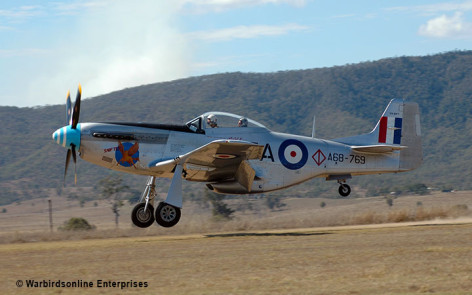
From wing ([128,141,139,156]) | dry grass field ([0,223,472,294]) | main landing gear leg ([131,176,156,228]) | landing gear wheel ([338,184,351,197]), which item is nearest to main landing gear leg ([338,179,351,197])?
landing gear wheel ([338,184,351,197])

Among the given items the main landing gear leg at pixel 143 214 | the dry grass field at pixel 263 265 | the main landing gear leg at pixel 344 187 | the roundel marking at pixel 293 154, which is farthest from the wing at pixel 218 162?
the main landing gear leg at pixel 344 187

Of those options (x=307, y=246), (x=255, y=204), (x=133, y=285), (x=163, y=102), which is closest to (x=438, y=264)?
(x=307, y=246)

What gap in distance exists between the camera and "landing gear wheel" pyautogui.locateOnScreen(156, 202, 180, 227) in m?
15.1

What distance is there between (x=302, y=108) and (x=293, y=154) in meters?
67.1

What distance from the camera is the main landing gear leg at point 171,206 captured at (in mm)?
15000

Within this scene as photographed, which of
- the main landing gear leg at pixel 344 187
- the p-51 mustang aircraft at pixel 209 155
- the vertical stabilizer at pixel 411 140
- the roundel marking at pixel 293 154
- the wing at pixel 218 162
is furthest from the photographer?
the vertical stabilizer at pixel 411 140

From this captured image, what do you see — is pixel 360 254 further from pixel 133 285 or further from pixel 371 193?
pixel 371 193

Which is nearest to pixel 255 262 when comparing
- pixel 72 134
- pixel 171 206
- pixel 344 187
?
pixel 171 206

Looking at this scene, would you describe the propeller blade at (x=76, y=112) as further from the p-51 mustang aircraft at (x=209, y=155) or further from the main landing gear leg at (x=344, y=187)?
the main landing gear leg at (x=344, y=187)

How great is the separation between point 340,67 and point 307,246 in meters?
86.9

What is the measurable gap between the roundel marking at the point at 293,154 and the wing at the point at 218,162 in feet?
4.65

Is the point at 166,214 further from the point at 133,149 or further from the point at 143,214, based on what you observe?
the point at 133,149

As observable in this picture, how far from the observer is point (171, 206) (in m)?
15.1

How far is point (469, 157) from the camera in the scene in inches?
2603
